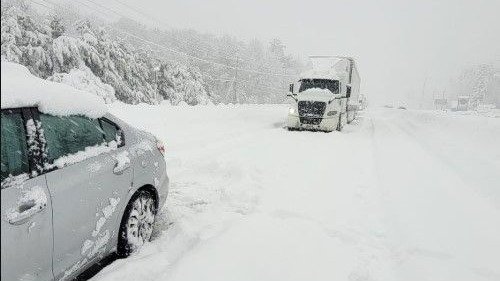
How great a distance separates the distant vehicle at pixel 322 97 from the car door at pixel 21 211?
1477 cm

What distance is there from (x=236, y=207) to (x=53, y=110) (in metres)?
3.26

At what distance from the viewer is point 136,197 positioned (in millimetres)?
4117

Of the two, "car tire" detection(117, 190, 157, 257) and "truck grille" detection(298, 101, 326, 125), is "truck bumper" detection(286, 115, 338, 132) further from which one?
"car tire" detection(117, 190, 157, 257)

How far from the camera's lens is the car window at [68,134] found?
9.78 ft

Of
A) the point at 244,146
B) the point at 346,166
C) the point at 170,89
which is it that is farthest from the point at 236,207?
the point at 170,89

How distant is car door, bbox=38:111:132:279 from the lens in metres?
2.90

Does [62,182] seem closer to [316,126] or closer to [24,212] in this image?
[24,212]

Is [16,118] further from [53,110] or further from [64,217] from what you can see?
[64,217]

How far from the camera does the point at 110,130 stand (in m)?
3.98

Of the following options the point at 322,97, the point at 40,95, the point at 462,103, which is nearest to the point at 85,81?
the point at 322,97

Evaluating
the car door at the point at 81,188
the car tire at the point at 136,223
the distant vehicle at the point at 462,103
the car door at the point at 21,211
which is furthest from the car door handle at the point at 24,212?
the distant vehicle at the point at 462,103

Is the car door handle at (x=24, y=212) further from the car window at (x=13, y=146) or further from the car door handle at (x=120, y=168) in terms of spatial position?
the car door handle at (x=120, y=168)

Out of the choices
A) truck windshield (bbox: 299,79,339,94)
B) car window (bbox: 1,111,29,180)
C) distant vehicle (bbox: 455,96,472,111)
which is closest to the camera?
car window (bbox: 1,111,29,180)

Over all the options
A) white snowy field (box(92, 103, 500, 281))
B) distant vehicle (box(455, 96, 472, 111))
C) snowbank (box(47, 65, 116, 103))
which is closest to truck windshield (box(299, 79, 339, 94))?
white snowy field (box(92, 103, 500, 281))
